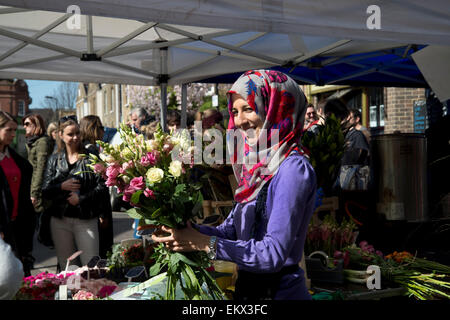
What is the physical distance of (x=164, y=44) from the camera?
569 cm

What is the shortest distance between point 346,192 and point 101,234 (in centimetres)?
252

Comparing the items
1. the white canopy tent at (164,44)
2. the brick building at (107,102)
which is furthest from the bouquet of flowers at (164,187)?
the brick building at (107,102)

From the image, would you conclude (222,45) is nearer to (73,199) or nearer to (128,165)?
(73,199)

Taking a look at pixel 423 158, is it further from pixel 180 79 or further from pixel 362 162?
pixel 180 79

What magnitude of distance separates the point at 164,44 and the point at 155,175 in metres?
4.38

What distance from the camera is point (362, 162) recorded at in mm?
5289

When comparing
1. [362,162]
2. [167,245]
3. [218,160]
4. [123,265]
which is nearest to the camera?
[167,245]

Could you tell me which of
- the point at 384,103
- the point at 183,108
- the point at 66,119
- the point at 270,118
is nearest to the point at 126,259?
the point at 270,118

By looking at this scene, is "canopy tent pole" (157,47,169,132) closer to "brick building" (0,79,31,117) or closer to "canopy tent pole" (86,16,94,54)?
"canopy tent pole" (86,16,94,54)

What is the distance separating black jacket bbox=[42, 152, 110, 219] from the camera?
4160 millimetres

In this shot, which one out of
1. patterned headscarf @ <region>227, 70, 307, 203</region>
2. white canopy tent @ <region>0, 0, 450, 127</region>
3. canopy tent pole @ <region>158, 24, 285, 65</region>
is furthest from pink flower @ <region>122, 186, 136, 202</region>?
canopy tent pole @ <region>158, 24, 285, 65</region>

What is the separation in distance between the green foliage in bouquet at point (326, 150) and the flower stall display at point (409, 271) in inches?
18.0
